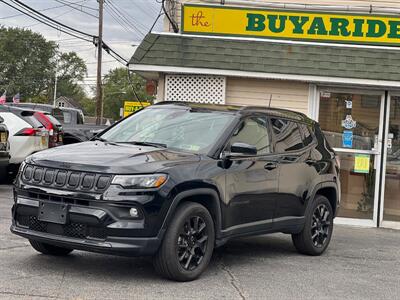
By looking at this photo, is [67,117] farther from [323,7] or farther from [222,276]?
[222,276]

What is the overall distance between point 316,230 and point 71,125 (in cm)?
1249

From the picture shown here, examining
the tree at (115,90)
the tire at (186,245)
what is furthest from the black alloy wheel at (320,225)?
the tree at (115,90)

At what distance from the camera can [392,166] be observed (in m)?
11.3

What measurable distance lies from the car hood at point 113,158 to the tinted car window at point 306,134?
→ 2.24 m

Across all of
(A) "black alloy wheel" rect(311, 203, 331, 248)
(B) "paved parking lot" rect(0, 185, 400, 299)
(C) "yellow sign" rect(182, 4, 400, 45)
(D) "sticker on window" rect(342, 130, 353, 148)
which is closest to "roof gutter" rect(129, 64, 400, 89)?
(C) "yellow sign" rect(182, 4, 400, 45)

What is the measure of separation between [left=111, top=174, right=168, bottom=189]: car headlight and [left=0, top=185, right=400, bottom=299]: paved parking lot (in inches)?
36.5

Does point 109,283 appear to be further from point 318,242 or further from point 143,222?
point 318,242

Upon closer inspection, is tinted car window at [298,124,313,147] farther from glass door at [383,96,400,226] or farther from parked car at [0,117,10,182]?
parked car at [0,117,10,182]

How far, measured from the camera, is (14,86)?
9281cm

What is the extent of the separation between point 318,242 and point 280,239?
1.13 m

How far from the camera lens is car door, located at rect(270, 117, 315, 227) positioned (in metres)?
7.02

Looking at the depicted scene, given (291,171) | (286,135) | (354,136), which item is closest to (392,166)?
(354,136)

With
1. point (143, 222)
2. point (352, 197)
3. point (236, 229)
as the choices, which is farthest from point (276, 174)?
point (352, 197)

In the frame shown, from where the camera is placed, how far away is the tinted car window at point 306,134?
25.5 ft
